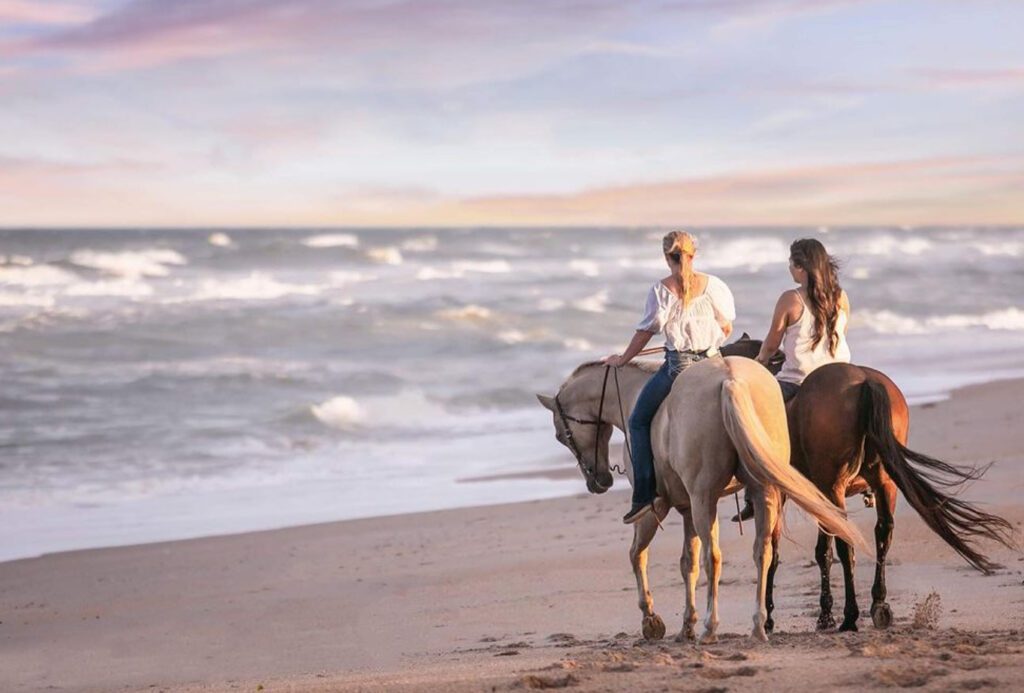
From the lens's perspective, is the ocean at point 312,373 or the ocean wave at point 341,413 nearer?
the ocean at point 312,373

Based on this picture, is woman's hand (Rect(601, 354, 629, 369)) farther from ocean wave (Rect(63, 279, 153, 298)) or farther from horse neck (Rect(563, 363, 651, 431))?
ocean wave (Rect(63, 279, 153, 298))

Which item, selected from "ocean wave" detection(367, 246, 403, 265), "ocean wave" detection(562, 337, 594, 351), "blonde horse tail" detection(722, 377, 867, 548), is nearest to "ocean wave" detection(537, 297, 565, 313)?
"ocean wave" detection(562, 337, 594, 351)

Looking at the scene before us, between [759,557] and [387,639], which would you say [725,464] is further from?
[387,639]

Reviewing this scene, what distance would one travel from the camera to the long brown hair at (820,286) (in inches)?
268

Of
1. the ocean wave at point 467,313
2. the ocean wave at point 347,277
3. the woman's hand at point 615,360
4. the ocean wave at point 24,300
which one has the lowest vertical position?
the woman's hand at point 615,360

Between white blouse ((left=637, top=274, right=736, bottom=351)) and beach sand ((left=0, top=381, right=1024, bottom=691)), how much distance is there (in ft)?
4.88

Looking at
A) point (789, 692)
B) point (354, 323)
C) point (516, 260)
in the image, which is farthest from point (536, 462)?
point (516, 260)

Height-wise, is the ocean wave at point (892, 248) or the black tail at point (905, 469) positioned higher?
the ocean wave at point (892, 248)

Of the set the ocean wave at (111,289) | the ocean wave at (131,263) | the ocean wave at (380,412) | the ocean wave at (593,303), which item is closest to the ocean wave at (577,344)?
the ocean wave at (593,303)

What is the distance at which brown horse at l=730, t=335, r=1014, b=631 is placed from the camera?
6434 millimetres

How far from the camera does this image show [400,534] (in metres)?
11.3

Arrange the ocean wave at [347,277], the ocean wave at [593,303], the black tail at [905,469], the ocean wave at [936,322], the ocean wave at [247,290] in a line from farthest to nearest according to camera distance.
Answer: the ocean wave at [347,277], the ocean wave at [247,290], the ocean wave at [593,303], the ocean wave at [936,322], the black tail at [905,469]

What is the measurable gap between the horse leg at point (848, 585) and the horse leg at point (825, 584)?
11 cm

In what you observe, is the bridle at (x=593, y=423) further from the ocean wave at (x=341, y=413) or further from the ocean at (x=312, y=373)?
the ocean wave at (x=341, y=413)
